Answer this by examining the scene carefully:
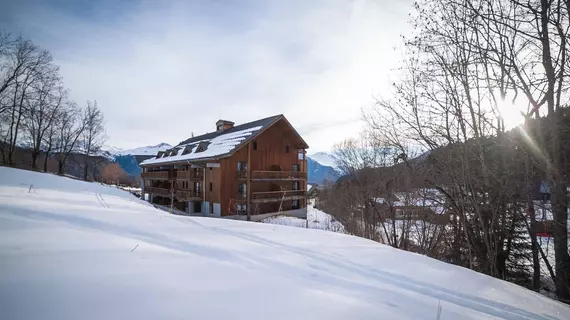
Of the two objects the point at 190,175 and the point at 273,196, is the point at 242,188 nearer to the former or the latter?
the point at 273,196

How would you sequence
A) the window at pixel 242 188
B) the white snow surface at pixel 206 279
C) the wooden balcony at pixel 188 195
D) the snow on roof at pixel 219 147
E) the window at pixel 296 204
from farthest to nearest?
1. the window at pixel 296 204
2. the wooden balcony at pixel 188 195
3. the window at pixel 242 188
4. the snow on roof at pixel 219 147
5. the white snow surface at pixel 206 279

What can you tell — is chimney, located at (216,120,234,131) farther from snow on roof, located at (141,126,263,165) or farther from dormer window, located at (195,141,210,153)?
dormer window, located at (195,141,210,153)

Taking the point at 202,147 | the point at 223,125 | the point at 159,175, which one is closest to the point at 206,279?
the point at 202,147

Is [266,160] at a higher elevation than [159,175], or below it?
higher

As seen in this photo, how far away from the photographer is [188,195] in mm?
21891

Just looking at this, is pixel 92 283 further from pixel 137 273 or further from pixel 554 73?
pixel 554 73

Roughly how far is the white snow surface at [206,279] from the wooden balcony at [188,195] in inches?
714

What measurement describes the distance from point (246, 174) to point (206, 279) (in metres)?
18.5

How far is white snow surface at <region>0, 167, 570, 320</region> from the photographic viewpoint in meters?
1.69

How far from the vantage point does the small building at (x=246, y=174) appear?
20.0 meters

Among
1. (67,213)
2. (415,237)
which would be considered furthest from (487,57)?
(67,213)

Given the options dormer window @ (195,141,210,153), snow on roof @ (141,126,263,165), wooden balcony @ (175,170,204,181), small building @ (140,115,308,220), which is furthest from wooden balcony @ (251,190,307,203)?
dormer window @ (195,141,210,153)

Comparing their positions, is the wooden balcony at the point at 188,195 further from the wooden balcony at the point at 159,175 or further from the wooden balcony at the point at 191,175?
the wooden balcony at the point at 159,175

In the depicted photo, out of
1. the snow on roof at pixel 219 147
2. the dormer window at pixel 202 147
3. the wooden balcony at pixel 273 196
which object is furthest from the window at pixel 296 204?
the dormer window at pixel 202 147
